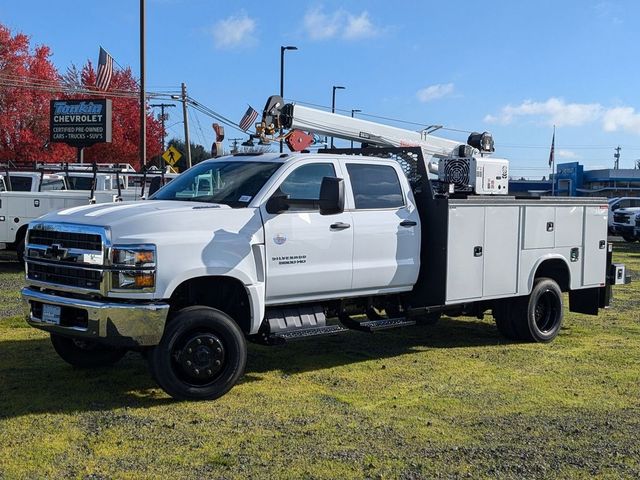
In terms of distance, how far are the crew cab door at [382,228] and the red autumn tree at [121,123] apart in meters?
30.7

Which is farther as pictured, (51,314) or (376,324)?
(376,324)

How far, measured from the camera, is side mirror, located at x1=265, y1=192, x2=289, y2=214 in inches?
266

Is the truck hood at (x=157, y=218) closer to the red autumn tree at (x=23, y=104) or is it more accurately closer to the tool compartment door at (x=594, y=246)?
the tool compartment door at (x=594, y=246)

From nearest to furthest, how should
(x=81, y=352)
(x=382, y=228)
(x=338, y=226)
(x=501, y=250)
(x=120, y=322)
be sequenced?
(x=120, y=322), (x=338, y=226), (x=81, y=352), (x=382, y=228), (x=501, y=250)

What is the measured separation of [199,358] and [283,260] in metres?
1.17

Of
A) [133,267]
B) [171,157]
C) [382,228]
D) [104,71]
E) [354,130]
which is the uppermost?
[104,71]

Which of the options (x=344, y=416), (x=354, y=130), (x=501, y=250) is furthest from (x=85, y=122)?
(x=344, y=416)

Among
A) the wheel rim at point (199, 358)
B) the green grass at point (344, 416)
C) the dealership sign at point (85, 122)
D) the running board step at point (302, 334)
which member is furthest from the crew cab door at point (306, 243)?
the dealership sign at point (85, 122)

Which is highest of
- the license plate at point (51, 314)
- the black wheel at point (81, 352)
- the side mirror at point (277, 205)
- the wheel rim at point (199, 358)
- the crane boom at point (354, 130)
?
the crane boom at point (354, 130)

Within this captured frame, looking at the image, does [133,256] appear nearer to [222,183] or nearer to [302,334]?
[222,183]

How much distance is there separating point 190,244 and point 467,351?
3.97 metres

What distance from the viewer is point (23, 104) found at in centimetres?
3425

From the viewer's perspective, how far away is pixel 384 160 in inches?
311

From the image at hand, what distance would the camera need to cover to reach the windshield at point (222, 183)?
22.9 feet
